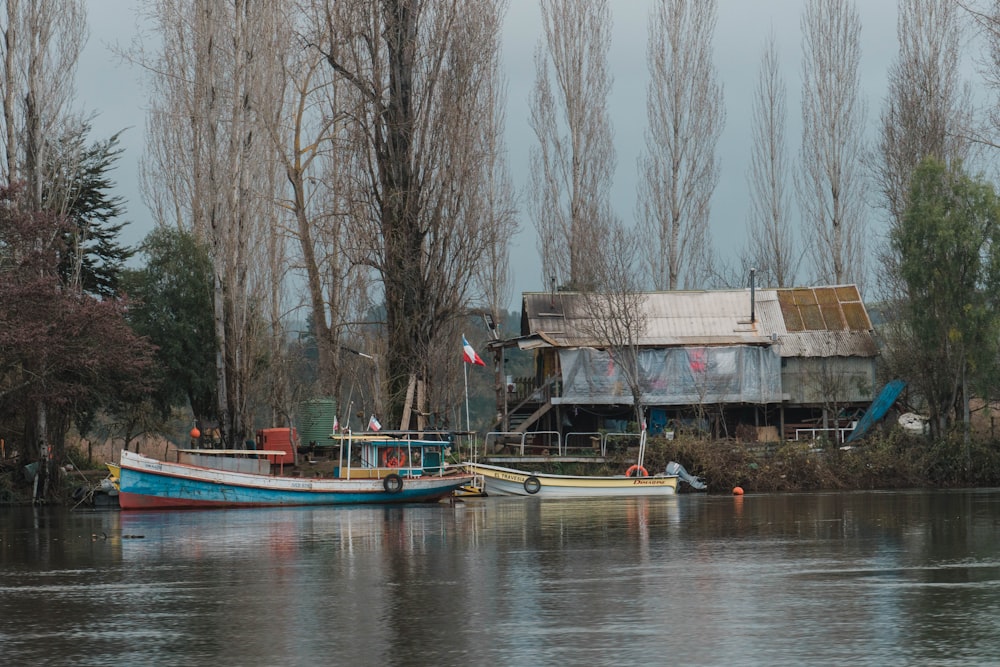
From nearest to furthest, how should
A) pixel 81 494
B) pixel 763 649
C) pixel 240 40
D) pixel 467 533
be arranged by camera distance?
pixel 763 649, pixel 467 533, pixel 81 494, pixel 240 40

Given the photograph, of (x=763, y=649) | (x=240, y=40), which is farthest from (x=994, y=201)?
(x=763, y=649)

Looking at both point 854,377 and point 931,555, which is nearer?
point 931,555

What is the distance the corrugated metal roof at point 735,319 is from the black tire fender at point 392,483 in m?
15.5

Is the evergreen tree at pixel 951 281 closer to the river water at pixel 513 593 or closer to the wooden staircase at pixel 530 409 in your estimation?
the wooden staircase at pixel 530 409

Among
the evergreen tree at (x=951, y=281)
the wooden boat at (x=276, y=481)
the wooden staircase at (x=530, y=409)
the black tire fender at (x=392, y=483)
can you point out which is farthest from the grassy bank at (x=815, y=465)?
the black tire fender at (x=392, y=483)

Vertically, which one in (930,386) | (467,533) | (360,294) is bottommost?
(467,533)

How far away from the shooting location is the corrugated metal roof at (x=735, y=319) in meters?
50.4

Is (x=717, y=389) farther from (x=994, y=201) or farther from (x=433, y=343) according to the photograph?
(x=433, y=343)

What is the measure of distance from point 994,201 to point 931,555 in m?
30.6

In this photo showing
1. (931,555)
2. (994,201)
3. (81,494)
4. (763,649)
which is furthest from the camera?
(994,201)

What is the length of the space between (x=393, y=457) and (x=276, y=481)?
3698 mm

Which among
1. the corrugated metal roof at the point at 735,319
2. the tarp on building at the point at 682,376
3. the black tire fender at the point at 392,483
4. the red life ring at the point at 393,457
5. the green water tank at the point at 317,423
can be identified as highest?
the corrugated metal roof at the point at 735,319

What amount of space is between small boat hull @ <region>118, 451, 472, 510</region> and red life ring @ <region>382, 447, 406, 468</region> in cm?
78

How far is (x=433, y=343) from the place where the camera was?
3794 centimetres
